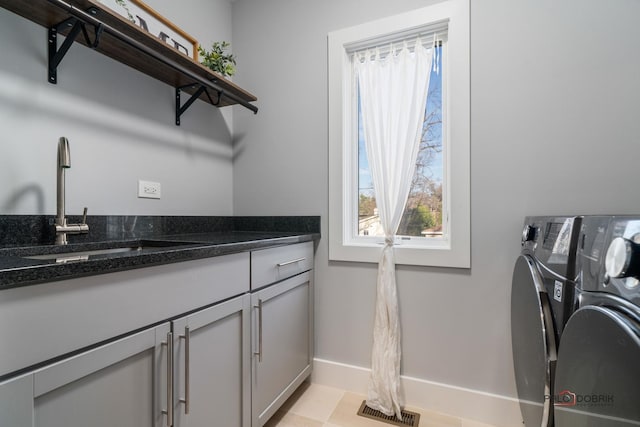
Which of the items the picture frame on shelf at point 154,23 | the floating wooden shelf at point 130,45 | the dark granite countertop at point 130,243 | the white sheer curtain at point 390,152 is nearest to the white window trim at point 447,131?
the white sheer curtain at point 390,152

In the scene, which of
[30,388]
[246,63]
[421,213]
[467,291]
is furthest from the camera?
[246,63]

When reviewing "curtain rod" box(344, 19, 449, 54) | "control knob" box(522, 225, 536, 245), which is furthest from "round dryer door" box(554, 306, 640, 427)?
"curtain rod" box(344, 19, 449, 54)

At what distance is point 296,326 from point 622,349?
1345 mm

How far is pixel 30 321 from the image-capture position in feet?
1.89

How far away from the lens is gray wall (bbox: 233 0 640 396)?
1.26m

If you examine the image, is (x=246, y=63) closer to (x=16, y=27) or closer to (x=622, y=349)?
(x=16, y=27)

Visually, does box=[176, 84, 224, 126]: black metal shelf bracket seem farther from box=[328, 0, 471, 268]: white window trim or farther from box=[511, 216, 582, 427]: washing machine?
box=[511, 216, 582, 427]: washing machine

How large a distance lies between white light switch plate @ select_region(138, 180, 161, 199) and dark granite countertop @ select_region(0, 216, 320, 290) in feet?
0.39

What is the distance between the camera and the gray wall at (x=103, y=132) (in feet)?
3.39

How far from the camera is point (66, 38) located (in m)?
1.08

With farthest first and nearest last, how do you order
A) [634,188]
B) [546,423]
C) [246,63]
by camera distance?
1. [246,63]
2. [634,188]
3. [546,423]

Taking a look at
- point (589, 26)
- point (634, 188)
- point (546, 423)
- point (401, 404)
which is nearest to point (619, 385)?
point (546, 423)

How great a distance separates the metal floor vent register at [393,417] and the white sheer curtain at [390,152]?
0.02 meters

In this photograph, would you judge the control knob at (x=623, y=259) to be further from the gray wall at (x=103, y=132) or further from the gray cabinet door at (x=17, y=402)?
the gray wall at (x=103, y=132)
